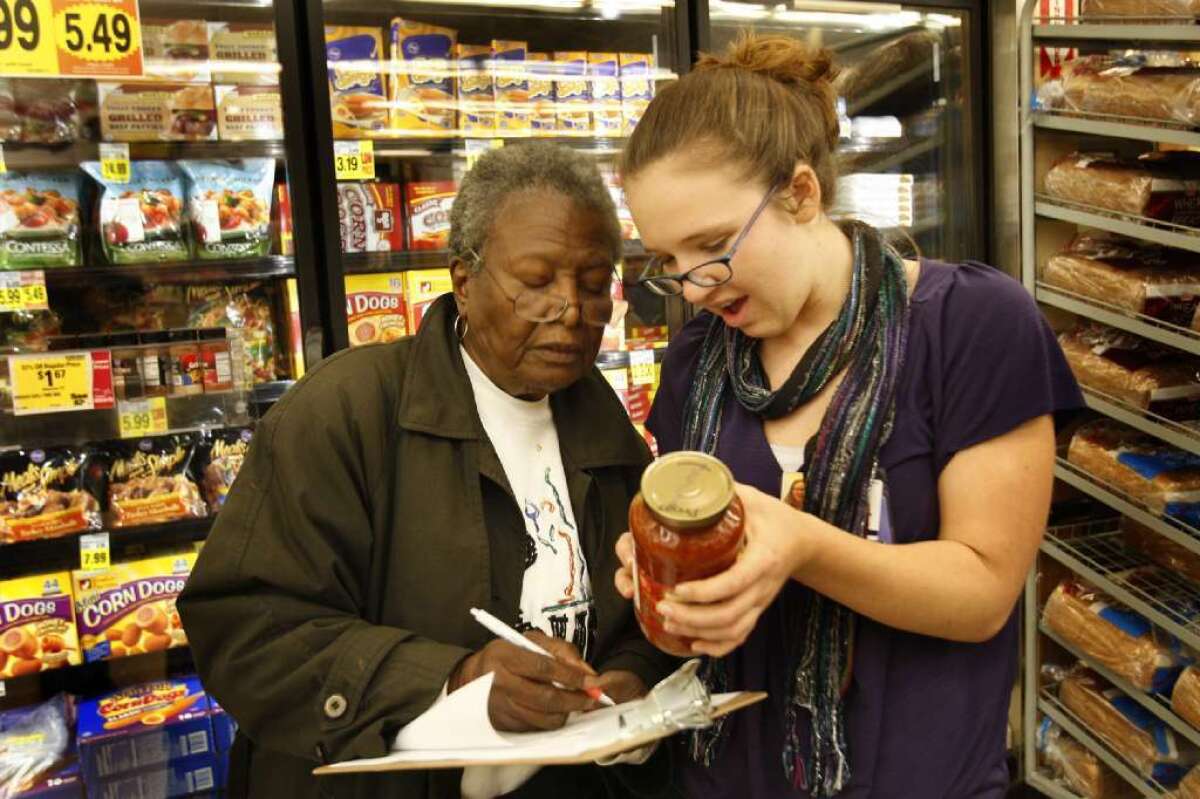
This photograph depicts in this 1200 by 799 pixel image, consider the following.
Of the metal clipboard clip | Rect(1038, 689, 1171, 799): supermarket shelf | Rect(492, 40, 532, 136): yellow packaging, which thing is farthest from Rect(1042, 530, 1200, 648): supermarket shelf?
Rect(492, 40, 532, 136): yellow packaging

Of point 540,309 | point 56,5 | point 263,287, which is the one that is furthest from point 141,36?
point 540,309

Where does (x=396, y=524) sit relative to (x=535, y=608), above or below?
above

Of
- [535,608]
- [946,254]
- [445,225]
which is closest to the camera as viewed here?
[535,608]

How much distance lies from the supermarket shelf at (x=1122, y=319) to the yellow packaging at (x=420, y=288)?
5.48ft

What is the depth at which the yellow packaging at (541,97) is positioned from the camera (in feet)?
9.91

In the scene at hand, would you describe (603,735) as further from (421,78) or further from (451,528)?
(421,78)

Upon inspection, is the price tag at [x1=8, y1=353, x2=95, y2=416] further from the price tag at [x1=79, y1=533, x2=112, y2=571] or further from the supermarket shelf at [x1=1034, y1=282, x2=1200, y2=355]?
the supermarket shelf at [x1=1034, y1=282, x2=1200, y2=355]

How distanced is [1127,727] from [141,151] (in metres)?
2.91

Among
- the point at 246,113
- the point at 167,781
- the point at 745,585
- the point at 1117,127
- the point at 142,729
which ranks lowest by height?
the point at 167,781

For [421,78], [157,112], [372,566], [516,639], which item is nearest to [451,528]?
[372,566]

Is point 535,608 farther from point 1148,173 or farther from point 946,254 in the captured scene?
point 946,254

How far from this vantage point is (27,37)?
88.7 inches

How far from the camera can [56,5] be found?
2.27 metres

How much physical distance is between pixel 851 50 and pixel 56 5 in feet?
7.67
